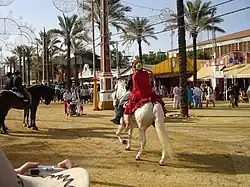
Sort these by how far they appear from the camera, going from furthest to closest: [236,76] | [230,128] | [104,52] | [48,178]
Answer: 1. [236,76]
2. [104,52]
3. [230,128]
4. [48,178]

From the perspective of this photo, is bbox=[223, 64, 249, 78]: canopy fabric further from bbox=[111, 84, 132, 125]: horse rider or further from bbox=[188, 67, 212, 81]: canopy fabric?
bbox=[111, 84, 132, 125]: horse rider

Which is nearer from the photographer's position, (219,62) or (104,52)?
(104,52)

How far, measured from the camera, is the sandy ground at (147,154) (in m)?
7.23

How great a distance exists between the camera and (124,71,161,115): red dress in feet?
28.0

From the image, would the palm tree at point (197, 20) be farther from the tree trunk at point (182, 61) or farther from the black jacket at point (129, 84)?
the black jacket at point (129, 84)

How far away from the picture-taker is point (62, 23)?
4494cm

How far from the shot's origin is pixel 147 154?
9.42 meters

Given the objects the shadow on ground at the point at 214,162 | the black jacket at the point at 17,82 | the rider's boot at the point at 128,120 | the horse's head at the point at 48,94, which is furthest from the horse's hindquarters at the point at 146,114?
the horse's head at the point at 48,94

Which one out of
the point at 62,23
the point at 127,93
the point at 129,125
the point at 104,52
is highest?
the point at 62,23

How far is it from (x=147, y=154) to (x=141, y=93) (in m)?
1.62

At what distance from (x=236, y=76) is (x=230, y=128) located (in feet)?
62.3

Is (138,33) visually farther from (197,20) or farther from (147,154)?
(147,154)

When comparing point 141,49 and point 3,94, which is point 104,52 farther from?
point 141,49

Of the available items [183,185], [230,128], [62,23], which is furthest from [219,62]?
[183,185]
